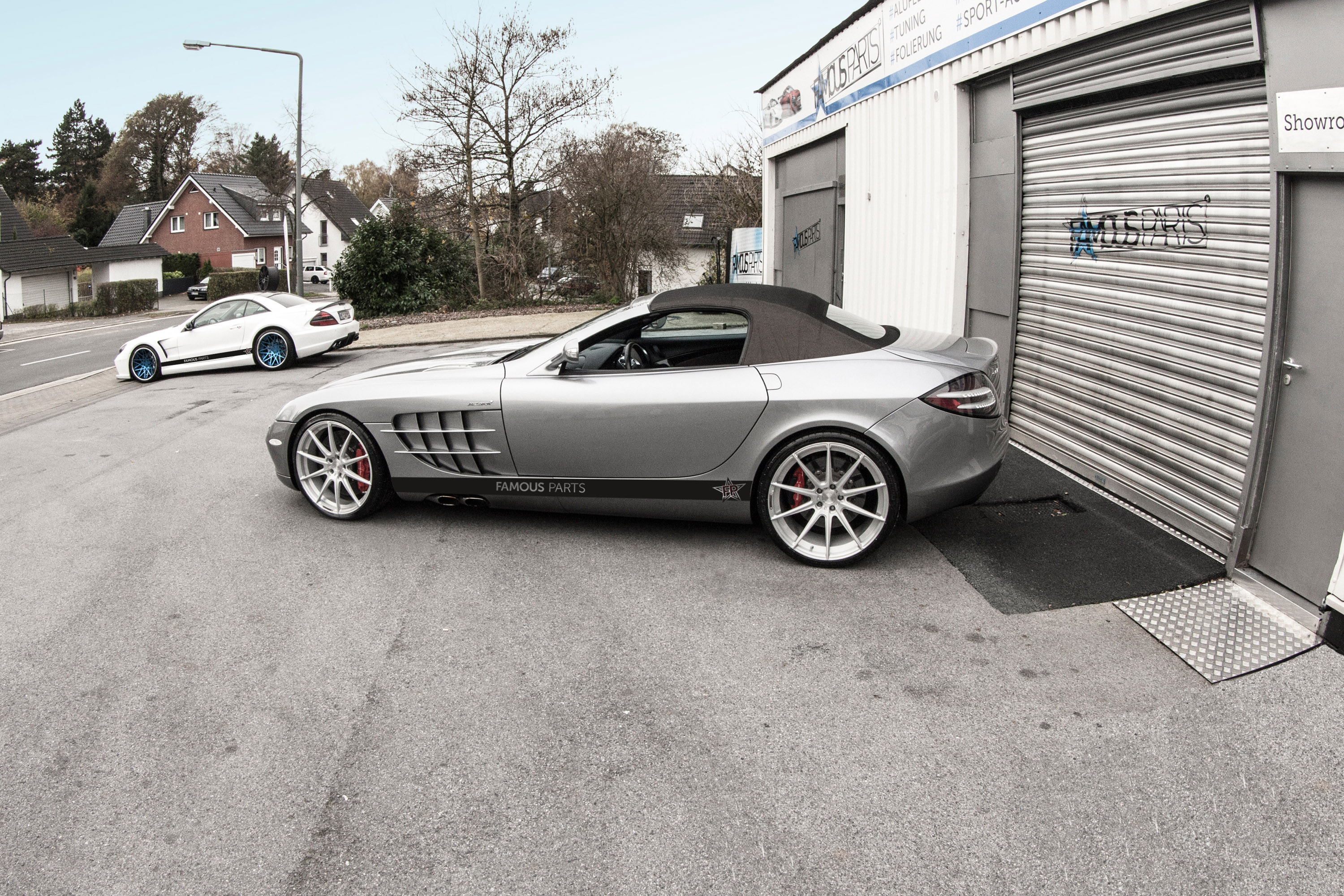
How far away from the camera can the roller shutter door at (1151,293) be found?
5070 mm

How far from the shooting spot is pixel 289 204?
182 feet

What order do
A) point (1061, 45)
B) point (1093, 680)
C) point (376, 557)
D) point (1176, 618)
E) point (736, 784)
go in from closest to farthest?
point (736, 784) → point (1093, 680) → point (1176, 618) → point (376, 557) → point (1061, 45)

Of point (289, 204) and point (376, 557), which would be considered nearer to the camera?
point (376, 557)

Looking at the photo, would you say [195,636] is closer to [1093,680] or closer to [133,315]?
[1093,680]

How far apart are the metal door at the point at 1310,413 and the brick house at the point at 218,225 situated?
73.3 m

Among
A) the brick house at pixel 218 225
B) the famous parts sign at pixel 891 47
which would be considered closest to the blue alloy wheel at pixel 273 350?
the famous parts sign at pixel 891 47

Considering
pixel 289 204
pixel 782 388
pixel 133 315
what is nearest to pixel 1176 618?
pixel 782 388

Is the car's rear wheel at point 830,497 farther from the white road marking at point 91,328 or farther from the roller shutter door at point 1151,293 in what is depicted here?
the white road marking at point 91,328

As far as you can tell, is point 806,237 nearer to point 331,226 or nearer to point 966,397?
point 966,397

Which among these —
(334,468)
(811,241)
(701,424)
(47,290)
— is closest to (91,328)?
(47,290)

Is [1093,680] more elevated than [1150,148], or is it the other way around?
[1150,148]

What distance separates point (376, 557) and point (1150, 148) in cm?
507

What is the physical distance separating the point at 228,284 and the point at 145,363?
45890mm

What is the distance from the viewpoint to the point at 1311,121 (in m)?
4.38
